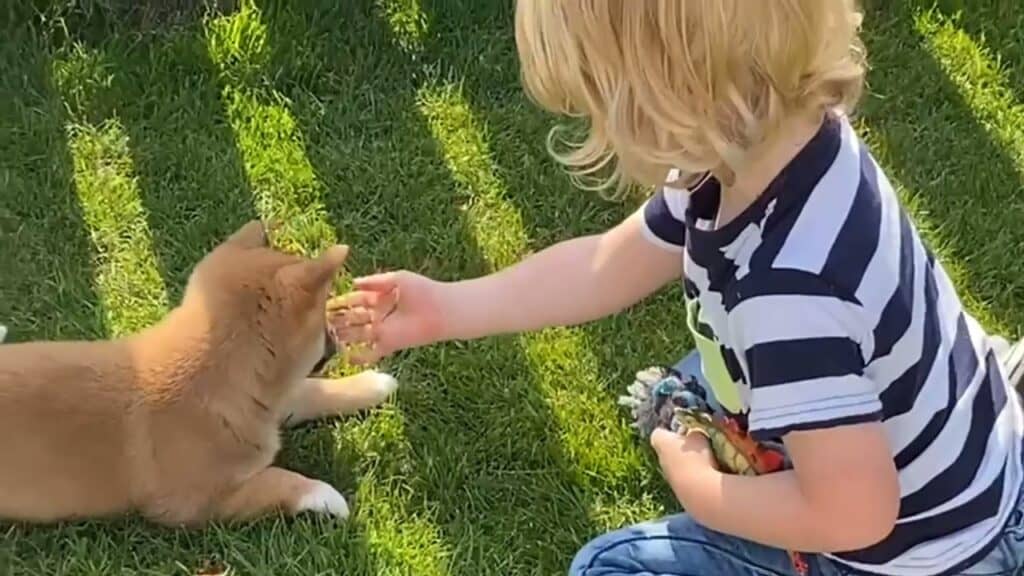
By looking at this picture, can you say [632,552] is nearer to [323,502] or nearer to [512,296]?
[512,296]

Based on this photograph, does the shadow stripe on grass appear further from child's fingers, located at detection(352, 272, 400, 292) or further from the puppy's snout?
child's fingers, located at detection(352, 272, 400, 292)

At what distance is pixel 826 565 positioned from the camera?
1.56m

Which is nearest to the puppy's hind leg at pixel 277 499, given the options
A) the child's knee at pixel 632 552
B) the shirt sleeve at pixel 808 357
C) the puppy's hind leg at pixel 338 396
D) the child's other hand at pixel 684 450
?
the puppy's hind leg at pixel 338 396

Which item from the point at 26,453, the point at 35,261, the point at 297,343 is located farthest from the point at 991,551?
the point at 35,261

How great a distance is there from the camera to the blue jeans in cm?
161

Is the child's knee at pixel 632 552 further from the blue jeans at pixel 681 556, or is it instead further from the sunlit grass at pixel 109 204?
the sunlit grass at pixel 109 204

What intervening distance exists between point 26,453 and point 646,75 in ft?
3.20

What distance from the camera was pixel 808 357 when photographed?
1.34 metres

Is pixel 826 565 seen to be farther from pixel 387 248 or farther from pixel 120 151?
pixel 120 151

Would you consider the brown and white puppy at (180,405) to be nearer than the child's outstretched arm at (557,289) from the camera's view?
No

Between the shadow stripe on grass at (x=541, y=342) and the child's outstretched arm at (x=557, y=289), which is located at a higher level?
the child's outstretched arm at (x=557, y=289)

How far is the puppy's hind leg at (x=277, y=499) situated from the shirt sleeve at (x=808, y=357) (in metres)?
0.76

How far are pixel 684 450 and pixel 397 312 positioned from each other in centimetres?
38

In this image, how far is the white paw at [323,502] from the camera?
76.0 inches
